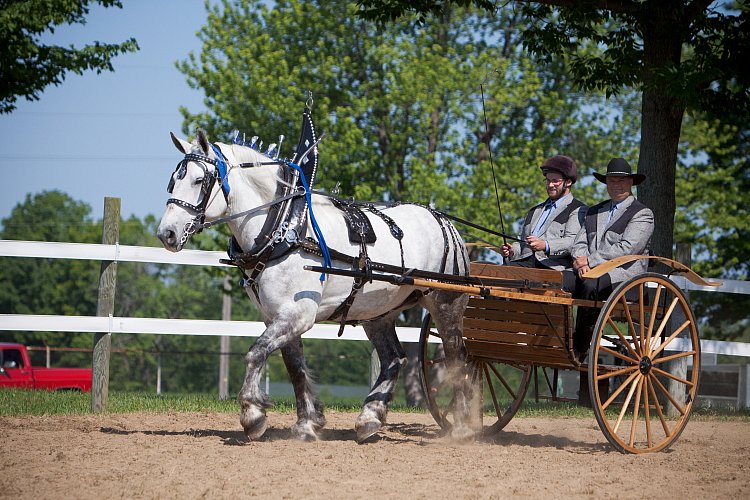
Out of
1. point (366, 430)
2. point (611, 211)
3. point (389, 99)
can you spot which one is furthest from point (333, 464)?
point (389, 99)

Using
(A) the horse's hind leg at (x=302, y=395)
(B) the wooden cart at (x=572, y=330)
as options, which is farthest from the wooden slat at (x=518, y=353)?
(A) the horse's hind leg at (x=302, y=395)

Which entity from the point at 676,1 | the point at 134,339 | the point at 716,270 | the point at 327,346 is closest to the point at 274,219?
the point at 676,1

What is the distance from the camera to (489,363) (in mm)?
7898

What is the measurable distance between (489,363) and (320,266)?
208 cm

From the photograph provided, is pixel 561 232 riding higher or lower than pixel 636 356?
higher

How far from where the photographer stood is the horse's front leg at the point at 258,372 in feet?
21.0

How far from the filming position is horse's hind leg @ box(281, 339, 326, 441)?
23.2 feet

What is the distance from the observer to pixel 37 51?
1580 centimetres

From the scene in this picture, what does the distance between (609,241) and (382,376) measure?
84.6 inches

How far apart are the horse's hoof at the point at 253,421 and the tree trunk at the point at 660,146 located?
6.00 m

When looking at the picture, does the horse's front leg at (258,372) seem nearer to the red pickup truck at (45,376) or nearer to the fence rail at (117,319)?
the fence rail at (117,319)

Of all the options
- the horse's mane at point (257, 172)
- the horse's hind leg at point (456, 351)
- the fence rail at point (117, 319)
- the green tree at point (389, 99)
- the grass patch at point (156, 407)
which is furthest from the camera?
the green tree at point (389, 99)

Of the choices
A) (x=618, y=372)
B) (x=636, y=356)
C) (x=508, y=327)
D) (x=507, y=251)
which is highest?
(x=507, y=251)

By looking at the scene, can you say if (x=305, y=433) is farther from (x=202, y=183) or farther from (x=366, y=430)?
(x=202, y=183)
